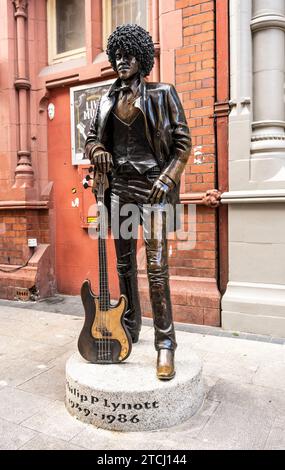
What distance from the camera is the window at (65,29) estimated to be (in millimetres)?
6406

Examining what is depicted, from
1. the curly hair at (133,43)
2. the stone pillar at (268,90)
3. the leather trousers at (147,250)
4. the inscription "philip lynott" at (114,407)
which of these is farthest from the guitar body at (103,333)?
the stone pillar at (268,90)

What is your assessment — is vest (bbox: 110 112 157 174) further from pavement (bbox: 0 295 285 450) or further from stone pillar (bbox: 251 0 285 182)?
stone pillar (bbox: 251 0 285 182)

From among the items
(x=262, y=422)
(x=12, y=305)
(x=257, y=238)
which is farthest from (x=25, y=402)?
(x=12, y=305)

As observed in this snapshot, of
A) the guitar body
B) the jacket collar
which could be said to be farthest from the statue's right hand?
the guitar body

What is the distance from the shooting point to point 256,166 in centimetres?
458

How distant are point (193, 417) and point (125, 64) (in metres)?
2.43

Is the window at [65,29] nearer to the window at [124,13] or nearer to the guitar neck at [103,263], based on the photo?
the window at [124,13]

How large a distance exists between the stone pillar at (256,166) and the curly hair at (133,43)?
1.98 meters

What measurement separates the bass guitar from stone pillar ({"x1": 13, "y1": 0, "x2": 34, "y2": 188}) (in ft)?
12.3

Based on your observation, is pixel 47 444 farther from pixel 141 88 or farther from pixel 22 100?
pixel 22 100

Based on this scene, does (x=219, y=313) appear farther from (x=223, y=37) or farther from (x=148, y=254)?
(x=223, y=37)

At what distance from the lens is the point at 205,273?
4.94 meters

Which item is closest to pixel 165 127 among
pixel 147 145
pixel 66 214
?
pixel 147 145

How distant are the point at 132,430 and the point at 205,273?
8.62 feet
